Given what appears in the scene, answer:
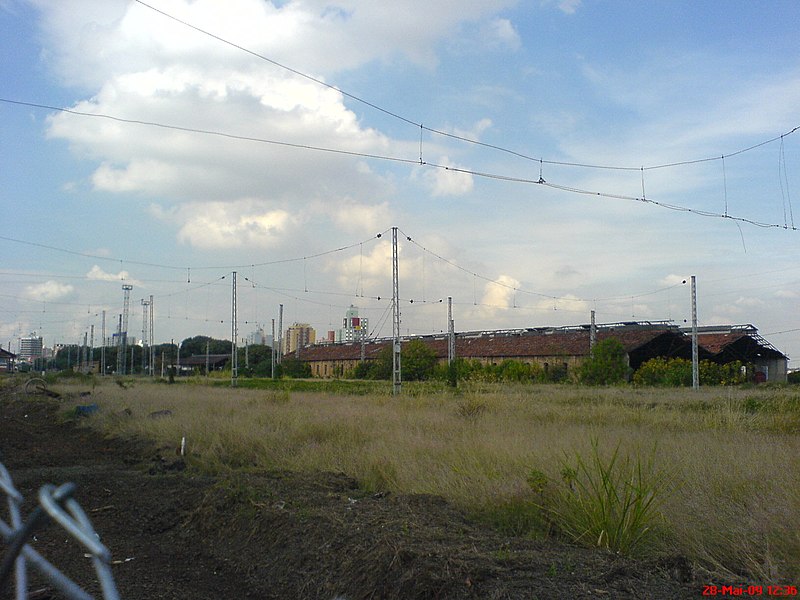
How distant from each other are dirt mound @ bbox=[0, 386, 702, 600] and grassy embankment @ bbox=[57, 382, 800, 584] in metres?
0.57

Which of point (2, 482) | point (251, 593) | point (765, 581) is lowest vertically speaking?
point (251, 593)

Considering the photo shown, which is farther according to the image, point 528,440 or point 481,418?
point 481,418

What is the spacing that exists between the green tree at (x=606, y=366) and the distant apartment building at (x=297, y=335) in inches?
4368

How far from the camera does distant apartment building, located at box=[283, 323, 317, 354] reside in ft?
546

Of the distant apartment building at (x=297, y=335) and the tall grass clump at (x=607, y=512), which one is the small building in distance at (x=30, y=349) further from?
the tall grass clump at (x=607, y=512)

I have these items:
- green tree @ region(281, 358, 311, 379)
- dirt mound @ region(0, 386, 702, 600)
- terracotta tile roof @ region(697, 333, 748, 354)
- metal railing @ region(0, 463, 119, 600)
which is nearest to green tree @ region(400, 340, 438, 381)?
green tree @ region(281, 358, 311, 379)

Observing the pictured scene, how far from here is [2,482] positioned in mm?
2369

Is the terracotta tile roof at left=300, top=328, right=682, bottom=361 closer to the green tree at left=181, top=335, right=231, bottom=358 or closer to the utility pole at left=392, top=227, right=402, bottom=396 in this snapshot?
the utility pole at left=392, top=227, right=402, bottom=396

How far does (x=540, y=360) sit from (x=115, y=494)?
59131mm

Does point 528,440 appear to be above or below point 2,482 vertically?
below

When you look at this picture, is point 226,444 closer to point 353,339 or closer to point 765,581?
point 765,581

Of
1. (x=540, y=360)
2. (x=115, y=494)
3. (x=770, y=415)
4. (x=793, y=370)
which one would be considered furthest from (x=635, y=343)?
(x=115, y=494)
